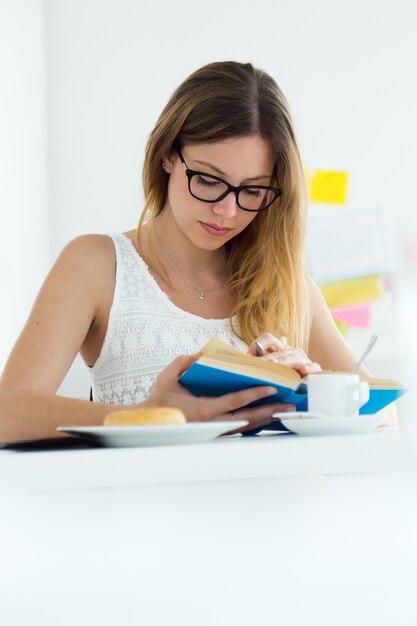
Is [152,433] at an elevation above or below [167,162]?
below

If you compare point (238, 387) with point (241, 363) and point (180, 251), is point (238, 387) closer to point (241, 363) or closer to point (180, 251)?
point (241, 363)

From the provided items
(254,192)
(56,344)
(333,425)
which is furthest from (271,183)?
(333,425)

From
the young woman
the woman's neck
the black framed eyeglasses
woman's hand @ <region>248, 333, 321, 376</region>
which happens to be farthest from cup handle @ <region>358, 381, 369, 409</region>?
the woman's neck

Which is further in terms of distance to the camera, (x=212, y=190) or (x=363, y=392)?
(x=212, y=190)

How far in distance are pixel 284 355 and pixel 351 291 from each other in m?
1.51

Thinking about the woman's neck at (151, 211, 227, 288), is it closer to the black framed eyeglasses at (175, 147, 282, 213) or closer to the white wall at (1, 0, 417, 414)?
the black framed eyeglasses at (175, 147, 282, 213)

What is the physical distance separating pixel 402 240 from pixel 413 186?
18cm

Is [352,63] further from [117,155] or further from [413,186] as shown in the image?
[117,155]

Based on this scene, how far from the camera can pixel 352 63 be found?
2.67m

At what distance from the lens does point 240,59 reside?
8.52 feet

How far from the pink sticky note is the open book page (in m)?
1.64

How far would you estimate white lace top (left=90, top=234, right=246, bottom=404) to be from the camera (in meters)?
1.55

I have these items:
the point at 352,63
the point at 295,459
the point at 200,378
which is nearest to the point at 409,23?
the point at 352,63

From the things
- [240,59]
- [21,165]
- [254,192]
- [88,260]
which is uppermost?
[240,59]
